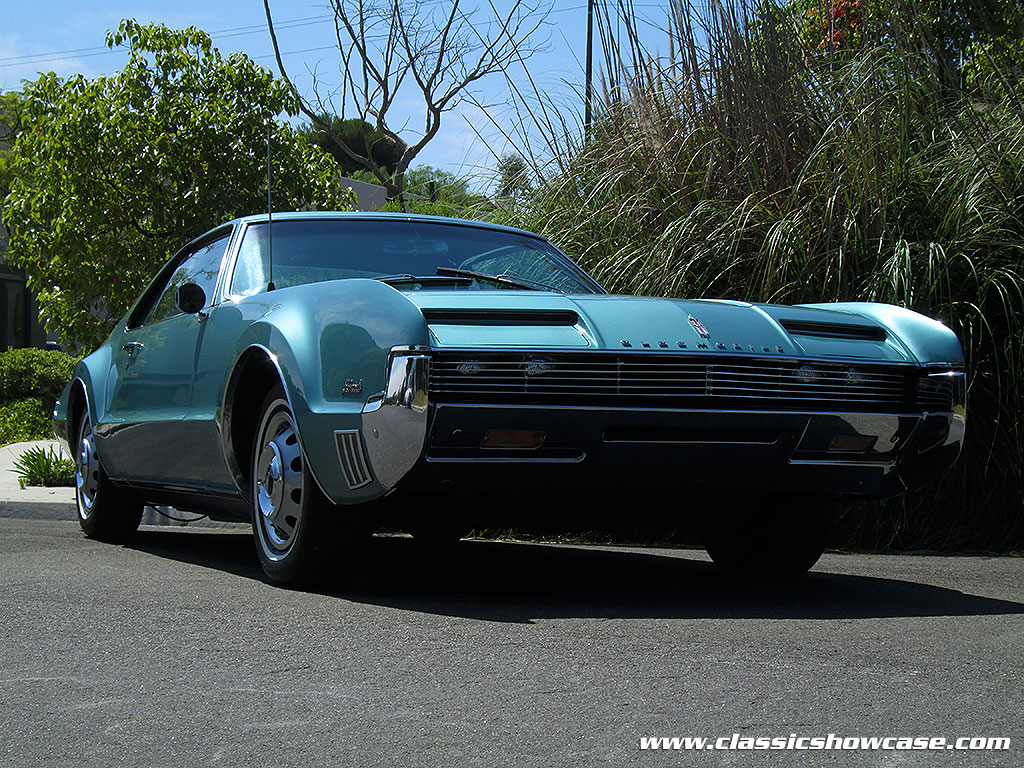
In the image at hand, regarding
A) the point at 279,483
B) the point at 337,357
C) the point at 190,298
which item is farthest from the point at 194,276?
the point at 337,357

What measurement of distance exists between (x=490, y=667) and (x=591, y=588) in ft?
5.06

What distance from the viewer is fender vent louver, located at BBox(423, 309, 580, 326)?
4102 millimetres

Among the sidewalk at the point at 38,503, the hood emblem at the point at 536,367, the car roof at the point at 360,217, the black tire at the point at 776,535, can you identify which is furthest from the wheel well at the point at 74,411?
the hood emblem at the point at 536,367

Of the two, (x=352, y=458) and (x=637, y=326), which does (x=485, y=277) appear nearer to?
(x=637, y=326)

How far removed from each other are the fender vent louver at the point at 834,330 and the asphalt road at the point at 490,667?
0.90m

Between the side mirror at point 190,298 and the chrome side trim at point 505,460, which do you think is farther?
the side mirror at point 190,298

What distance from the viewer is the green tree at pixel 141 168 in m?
11.6

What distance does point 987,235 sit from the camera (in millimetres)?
6719

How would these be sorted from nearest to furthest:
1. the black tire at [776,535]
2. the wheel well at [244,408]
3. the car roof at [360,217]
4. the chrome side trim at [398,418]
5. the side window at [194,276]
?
the chrome side trim at [398,418]
the wheel well at [244,408]
the black tire at [776,535]
the car roof at [360,217]
the side window at [194,276]

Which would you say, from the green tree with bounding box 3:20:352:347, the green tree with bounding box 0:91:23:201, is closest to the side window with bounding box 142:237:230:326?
the green tree with bounding box 3:20:352:347

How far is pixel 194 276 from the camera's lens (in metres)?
6.12

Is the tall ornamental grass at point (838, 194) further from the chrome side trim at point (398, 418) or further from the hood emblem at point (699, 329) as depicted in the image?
the chrome side trim at point (398, 418)

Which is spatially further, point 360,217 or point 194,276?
point 194,276

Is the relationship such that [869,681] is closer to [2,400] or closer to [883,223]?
[883,223]
